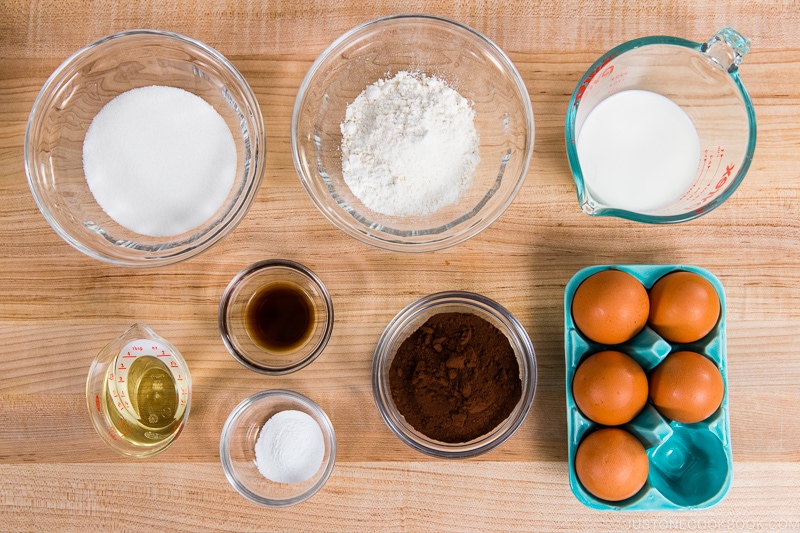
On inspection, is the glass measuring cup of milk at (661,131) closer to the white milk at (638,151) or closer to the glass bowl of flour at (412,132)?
the white milk at (638,151)

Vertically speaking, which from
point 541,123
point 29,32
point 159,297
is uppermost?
point 29,32

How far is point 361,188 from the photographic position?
121cm

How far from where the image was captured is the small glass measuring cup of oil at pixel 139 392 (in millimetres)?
1222

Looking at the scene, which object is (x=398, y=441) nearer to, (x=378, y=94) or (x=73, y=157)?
(x=378, y=94)

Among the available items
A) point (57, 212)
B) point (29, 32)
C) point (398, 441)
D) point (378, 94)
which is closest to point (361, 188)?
point (378, 94)

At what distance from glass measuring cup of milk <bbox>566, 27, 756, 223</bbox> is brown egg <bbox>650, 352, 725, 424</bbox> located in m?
0.32

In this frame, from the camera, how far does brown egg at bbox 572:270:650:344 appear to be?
3.65ft

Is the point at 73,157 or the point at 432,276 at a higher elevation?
the point at 73,157

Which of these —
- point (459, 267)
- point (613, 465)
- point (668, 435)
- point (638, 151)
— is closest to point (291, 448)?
point (459, 267)

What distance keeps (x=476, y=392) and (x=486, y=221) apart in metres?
0.38

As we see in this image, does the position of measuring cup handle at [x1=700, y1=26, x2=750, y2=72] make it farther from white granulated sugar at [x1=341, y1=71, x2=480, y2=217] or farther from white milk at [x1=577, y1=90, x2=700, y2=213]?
white granulated sugar at [x1=341, y1=71, x2=480, y2=217]

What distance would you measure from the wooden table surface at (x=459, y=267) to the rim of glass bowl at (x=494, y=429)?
1.8 inches

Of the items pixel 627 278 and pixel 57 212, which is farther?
pixel 57 212

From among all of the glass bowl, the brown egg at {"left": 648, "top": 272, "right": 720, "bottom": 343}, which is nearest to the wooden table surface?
the glass bowl
